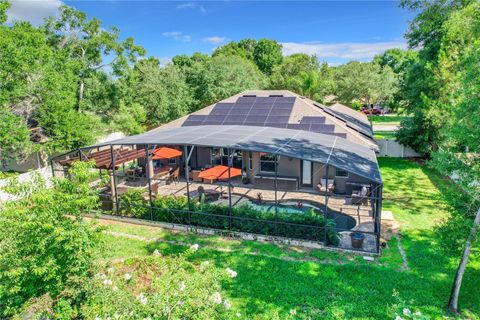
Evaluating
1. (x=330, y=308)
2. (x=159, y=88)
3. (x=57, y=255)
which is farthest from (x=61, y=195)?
(x=159, y=88)

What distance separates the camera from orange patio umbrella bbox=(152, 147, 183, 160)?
66.9ft

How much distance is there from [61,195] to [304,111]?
18.5m

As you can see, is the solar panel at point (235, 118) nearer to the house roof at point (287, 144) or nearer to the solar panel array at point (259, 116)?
the solar panel array at point (259, 116)

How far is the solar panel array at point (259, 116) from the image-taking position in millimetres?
20719

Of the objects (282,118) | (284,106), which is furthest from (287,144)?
(284,106)

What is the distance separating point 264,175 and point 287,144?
20.8ft

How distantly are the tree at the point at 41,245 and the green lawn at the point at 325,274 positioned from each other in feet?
3.13

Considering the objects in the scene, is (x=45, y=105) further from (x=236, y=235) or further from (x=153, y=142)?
(x=236, y=235)

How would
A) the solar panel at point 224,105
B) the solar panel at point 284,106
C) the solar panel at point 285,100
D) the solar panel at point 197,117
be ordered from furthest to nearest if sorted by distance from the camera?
the solar panel at point 224,105, the solar panel at point 285,100, the solar panel at point 197,117, the solar panel at point 284,106

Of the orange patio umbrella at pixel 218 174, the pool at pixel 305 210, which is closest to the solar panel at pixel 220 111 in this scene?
the orange patio umbrella at pixel 218 174

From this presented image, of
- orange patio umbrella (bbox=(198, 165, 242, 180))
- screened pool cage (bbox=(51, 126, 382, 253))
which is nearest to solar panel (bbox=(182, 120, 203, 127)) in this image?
screened pool cage (bbox=(51, 126, 382, 253))

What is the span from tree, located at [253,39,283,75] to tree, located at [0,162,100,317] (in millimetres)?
73389

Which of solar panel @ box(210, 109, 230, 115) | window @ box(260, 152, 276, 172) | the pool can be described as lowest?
the pool

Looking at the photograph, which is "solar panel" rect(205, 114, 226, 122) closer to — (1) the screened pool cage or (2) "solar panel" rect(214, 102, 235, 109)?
(2) "solar panel" rect(214, 102, 235, 109)
